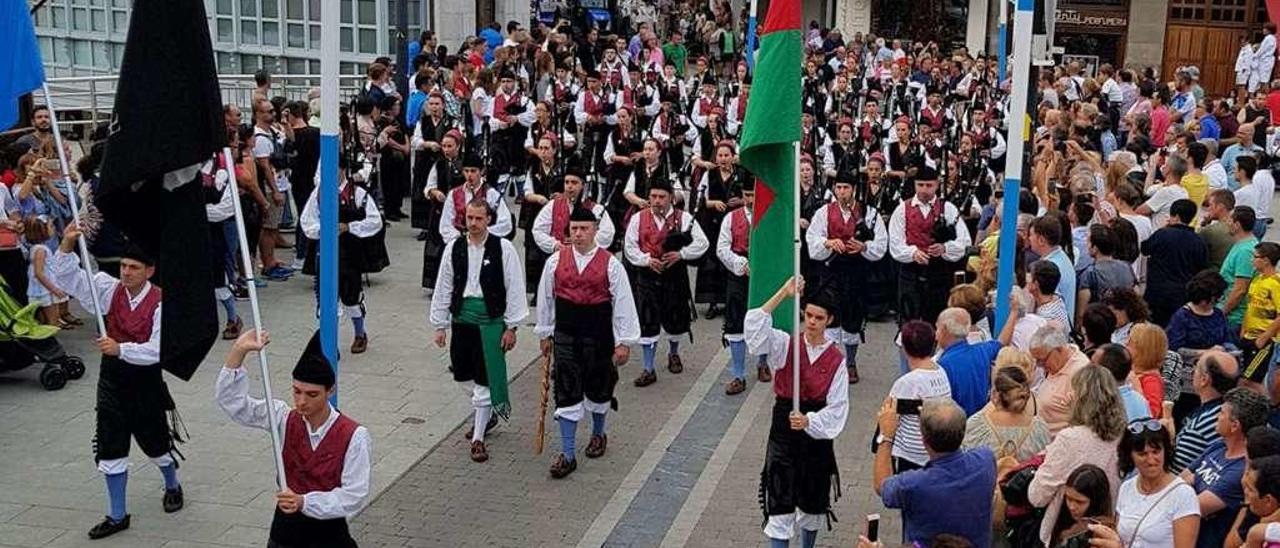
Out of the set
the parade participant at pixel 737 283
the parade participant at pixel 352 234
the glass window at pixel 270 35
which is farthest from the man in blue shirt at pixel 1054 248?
the glass window at pixel 270 35

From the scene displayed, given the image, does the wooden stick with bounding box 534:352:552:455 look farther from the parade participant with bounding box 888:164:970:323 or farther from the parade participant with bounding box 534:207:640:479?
the parade participant with bounding box 888:164:970:323

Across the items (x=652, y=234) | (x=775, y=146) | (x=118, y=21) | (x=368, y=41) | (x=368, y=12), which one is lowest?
(x=652, y=234)

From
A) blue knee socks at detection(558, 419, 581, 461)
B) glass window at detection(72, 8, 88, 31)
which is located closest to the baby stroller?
blue knee socks at detection(558, 419, 581, 461)

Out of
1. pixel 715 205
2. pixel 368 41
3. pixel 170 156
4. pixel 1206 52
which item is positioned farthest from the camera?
pixel 1206 52

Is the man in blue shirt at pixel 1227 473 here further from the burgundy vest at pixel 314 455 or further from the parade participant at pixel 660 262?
the parade participant at pixel 660 262

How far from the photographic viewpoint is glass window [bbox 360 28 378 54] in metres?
22.8

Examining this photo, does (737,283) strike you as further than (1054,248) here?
Yes

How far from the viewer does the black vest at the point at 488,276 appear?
32.5 ft

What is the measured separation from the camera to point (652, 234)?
11.7 metres

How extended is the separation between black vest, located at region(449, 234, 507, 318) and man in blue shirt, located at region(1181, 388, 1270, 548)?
194 inches

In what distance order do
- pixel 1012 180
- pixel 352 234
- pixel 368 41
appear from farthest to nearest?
pixel 368 41
pixel 352 234
pixel 1012 180

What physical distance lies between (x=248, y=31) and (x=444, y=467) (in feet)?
50.6

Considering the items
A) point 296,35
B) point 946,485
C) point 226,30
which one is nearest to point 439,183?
point 946,485

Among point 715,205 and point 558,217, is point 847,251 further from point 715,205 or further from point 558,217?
point 558,217
